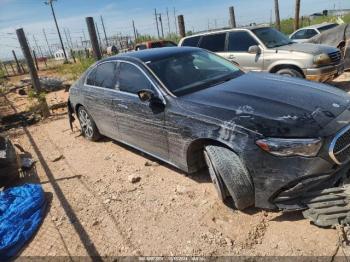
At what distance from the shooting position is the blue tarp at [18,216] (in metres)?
3.68

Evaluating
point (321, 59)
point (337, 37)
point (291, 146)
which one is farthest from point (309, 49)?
point (291, 146)

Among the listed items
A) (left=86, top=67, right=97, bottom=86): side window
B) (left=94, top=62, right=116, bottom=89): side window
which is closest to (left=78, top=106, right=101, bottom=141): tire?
(left=86, top=67, right=97, bottom=86): side window

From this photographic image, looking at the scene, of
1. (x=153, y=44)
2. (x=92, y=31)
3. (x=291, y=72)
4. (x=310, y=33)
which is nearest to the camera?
(x=291, y=72)

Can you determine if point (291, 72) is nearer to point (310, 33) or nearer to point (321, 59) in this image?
point (321, 59)

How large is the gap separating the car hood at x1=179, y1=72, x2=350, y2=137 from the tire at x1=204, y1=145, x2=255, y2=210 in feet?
1.20

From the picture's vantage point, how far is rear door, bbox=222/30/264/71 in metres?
8.16

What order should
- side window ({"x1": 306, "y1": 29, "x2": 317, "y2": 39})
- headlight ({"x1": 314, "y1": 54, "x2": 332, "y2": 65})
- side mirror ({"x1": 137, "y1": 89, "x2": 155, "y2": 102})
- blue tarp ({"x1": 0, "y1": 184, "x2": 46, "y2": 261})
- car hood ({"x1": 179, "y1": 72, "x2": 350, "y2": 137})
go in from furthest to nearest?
side window ({"x1": 306, "y1": 29, "x2": 317, "y2": 39}) → headlight ({"x1": 314, "y1": 54, "x2": 332, "y2": 65}) → side mirror ({"x1": 137, "y1": 89, "x2": 155, "y2": 102}) → blue tarp ({"x1": 0, "y1": 184, "x2": 46, "y2": 261}) → car hood ({"x1": 179, "y1": 72, "x2": 350, "y2": 137})

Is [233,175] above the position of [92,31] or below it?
below

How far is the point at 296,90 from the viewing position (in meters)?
3.83

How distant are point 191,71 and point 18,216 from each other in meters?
2.89

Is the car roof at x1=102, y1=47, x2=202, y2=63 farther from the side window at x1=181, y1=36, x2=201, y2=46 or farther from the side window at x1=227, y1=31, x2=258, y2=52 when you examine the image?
the side window at x1=181, y1=36, x2=201, y2=46

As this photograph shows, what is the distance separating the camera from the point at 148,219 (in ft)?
12.6

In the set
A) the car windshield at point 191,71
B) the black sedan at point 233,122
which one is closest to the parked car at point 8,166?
the black sedan at point 233,122

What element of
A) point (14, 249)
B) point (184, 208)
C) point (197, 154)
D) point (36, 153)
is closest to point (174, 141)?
point (197, 154)
